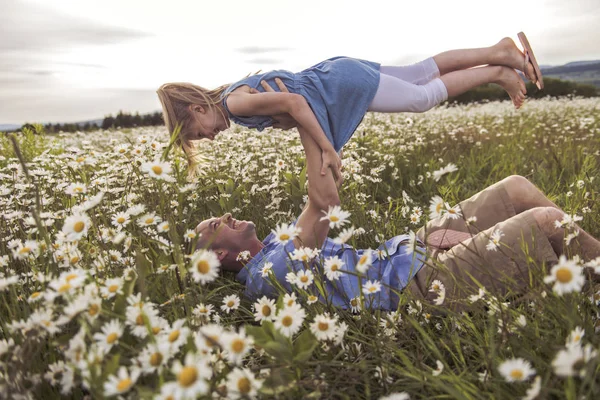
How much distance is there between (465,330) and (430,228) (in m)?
1.05

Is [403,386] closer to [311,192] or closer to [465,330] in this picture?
[465,330]

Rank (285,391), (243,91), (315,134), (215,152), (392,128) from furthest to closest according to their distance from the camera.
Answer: (392,128), (215,152), (243,91), (315,134), (285,391)

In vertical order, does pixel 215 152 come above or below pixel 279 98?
below

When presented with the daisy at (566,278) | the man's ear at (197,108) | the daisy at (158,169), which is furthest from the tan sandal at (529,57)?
the daisy at (158,169)

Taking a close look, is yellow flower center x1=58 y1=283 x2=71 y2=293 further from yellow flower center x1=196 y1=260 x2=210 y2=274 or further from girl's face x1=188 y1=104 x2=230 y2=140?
girl's face x1=188 y1=104 x2=230 y2=140

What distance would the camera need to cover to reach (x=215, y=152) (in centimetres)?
471

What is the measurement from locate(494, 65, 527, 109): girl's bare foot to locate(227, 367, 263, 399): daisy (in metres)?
3.23

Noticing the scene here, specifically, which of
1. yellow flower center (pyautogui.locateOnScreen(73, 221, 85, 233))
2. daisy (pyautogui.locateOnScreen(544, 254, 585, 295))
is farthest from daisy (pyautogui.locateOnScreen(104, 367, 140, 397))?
daisy (pyautogui.locateOnScreen(544, 254, 585, 295))

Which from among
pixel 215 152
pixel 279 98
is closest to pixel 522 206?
pixel 279 98

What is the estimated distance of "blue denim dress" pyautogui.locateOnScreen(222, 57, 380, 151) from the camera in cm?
343

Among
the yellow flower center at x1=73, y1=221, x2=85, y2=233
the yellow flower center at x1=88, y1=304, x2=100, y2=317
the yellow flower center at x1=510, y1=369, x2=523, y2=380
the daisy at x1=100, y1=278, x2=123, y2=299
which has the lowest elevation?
the yellow flower center at x1=510, y1=369, x2=523, y2=380

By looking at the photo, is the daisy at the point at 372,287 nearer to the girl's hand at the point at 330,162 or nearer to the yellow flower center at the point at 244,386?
the yellow flower center at the point at 244,386

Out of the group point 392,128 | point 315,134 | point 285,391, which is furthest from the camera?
point 392,128

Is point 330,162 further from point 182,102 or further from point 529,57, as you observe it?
point 529,57
